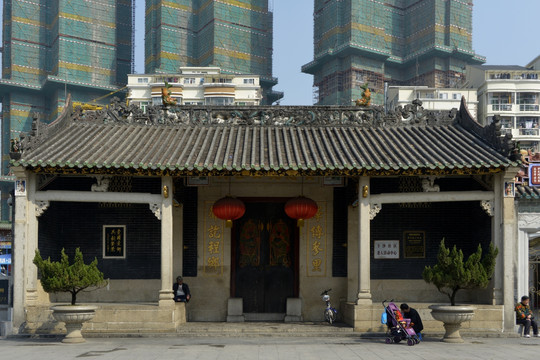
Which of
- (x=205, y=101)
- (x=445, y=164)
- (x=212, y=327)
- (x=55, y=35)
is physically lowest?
(x=212, y=327)

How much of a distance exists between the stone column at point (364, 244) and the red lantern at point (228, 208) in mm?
2992

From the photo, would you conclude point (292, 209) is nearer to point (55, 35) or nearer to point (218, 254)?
point (218, 254)

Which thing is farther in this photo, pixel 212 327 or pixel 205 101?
pixel 205 101

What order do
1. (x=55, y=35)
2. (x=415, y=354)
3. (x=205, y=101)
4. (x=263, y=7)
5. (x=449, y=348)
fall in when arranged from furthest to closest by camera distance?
(x=263, y=7) < (x=55, y=35) < (x=205, y=101) < (x=449, y=348) < (x=415, y=354)

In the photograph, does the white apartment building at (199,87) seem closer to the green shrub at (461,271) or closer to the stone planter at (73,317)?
the stone planter at (73,317)

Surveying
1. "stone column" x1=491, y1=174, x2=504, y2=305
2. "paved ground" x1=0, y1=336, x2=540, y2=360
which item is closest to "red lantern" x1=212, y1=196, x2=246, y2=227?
"paved ground" x1=0, y1=336, x2=540, y2=360

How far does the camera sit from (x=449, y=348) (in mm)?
12539

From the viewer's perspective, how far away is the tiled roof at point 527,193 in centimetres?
1569

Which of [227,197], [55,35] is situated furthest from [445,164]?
[55,35]

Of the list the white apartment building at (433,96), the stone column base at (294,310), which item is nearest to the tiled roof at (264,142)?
the stone column base at (294,310)

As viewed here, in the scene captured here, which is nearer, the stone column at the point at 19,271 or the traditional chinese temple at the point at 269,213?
the stone column at the point at 19,271

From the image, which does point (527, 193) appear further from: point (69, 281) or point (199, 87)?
point (199, 87)

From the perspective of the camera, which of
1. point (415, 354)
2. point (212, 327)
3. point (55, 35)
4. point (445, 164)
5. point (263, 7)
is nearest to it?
point (415, 354)

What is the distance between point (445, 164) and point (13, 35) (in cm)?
9450
